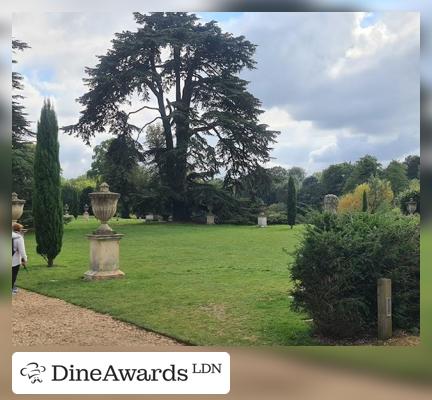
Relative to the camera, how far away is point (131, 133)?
978 inches

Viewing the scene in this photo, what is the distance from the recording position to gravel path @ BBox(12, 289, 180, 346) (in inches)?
211

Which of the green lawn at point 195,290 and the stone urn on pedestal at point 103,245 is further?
the stone urn on pedestal at point 103,245

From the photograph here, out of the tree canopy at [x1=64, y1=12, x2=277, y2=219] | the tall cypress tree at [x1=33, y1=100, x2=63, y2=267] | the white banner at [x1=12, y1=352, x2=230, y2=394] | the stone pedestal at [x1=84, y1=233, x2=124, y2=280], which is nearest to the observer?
the white banner at [x1=12, y1=352, x2=230, y2=394]

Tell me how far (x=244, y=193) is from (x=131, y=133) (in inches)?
299

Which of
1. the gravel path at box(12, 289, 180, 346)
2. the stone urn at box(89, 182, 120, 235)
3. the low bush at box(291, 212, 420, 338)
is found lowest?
the gravel path at box(12, 289, 180, 346)

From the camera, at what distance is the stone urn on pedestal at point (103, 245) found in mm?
9414

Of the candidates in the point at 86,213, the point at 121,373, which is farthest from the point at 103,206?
the point at 86,213

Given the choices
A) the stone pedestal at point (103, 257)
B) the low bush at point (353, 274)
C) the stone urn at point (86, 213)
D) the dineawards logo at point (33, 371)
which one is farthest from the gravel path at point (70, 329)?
the stone urn at point (86, 213)

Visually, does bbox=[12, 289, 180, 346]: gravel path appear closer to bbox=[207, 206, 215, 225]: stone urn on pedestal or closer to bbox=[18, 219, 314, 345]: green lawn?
bbox=[18, 219, 314, 345]: green lawn

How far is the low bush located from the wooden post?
0.17 metres

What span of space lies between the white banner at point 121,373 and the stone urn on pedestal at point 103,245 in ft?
19.0

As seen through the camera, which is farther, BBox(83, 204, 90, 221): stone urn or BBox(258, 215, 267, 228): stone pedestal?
BBox(83, 204, 90, 221): stone urn

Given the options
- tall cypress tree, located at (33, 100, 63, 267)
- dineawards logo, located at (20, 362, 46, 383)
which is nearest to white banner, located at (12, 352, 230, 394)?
dineawards logo, located at (20, 362, 46, 383)

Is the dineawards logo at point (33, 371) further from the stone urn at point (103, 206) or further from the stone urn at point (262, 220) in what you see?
the stone urn at point (262, 220)
